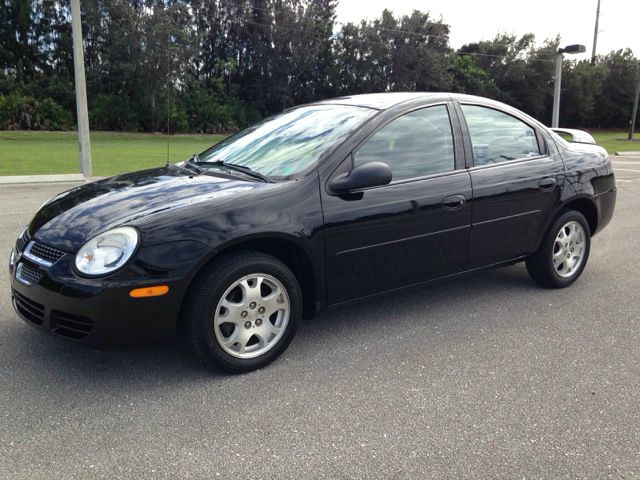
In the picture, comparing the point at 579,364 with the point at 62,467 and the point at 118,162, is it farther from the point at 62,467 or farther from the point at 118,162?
the point at 118,162

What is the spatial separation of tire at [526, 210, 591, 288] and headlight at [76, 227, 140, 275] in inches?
128

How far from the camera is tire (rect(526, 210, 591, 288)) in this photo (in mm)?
4547

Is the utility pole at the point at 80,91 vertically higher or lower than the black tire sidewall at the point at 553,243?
higher

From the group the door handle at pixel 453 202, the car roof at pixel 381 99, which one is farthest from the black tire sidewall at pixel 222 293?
the car roof at pixel 381 99

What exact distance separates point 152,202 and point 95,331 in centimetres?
74

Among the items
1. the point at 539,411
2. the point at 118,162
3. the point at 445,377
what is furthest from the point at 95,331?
the point at 118,162

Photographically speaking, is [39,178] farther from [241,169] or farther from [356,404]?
[356,404]

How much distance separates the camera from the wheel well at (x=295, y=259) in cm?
319

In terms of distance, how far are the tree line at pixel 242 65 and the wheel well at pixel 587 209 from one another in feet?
114

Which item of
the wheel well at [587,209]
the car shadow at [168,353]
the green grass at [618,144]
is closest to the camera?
the car shadow at [168,353]

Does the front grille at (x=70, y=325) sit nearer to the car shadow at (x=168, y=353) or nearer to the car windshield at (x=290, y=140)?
the car shadow at (x=168, y=353)

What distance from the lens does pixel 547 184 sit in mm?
4379

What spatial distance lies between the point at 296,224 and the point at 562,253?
264 cm

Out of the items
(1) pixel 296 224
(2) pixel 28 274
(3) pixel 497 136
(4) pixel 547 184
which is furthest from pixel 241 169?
(4) pixel 547 184
